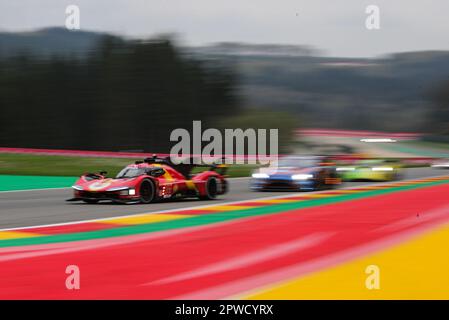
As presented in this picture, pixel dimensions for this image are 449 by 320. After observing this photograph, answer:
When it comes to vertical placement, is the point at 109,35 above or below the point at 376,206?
above

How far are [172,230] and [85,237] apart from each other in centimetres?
127

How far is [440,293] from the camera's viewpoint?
5.70 meters

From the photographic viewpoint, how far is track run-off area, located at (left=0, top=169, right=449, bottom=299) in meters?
5.88

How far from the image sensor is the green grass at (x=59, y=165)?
2642 centimetres

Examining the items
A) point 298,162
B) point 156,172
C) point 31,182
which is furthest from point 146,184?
point 31,182

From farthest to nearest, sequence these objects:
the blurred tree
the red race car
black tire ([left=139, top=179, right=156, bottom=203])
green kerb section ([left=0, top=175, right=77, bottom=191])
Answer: the blurred tree
green kerb section ([left=0, top=175, right=77, bottom=191])
black tire ([left=139, top=179, right=156, bottom=203])
the red race car

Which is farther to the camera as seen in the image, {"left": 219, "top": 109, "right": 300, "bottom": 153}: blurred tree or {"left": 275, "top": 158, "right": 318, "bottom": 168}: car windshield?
{"left": 219, "top": 109, "right": 300, "bottom": 153}: blurred tree

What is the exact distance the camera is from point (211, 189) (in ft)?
51.1

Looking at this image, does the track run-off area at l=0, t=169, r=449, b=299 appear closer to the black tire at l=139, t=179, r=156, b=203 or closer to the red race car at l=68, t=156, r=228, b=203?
the red race car at l=68, t=156, r=228, b=203

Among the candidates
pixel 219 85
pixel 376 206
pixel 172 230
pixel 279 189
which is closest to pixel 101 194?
pixel 172 230

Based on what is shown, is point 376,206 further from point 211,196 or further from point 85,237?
point 85,237

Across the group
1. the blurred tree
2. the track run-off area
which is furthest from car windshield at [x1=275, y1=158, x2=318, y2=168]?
the blurred tree

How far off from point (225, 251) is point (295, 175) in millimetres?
10541

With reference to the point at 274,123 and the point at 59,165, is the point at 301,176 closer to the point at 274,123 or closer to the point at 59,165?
the point at 59,165
